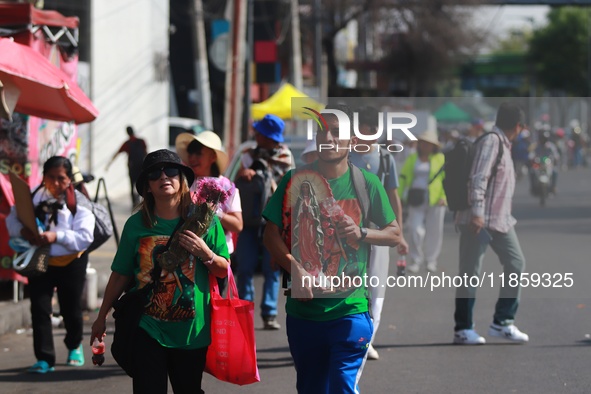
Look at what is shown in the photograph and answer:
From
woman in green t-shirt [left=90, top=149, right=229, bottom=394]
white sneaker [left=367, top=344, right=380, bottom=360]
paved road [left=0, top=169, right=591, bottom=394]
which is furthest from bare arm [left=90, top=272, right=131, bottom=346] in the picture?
white sneaker [left=367, top=344, right=380, bottom=360]

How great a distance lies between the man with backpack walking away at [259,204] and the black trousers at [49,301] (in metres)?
1.99

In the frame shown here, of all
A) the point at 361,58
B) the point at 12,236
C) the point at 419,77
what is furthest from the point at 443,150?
the point at 361,58

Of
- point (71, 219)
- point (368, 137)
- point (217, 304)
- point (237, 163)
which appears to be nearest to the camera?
point (217, 304)

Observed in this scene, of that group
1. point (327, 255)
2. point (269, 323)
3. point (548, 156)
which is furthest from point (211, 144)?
point (548, 156)

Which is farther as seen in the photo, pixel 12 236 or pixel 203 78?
pixel 203 78

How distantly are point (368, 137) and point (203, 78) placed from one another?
2110 centimetres

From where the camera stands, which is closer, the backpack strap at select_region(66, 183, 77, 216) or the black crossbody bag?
the black crossbody bag

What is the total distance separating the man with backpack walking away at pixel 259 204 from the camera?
10.5m

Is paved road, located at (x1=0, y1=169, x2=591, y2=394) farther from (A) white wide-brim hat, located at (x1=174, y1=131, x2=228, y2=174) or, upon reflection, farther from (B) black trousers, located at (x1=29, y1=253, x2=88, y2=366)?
(A) white wide-brim hat, located at (x1=174, y1=131, x2=228, y2=174)

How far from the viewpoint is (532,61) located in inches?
4102

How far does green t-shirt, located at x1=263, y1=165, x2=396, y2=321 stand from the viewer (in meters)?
5.77

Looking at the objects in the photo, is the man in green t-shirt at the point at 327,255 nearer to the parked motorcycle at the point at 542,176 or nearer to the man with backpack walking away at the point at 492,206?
the man with backpack walking away at the point at 492,206

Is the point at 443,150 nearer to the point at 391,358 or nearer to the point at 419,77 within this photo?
the point at 391,358

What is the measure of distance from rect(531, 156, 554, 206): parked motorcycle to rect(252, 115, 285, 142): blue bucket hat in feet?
51.2
